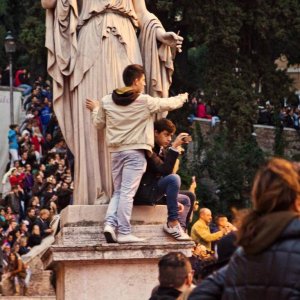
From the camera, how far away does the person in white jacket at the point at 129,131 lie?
15.1 metres

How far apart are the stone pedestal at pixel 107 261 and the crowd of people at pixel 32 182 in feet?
8.86

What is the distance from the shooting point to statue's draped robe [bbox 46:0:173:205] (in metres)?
15.9

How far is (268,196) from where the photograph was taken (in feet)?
28.8

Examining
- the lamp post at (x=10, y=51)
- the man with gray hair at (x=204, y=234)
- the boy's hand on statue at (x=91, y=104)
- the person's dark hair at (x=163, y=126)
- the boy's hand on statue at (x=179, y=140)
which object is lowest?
the lamp post at (x=10, y=51)

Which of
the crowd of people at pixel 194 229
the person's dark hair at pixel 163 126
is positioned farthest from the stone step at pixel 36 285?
the person's dark hair at pixel 163 126

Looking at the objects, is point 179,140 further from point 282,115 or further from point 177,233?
point 282,115


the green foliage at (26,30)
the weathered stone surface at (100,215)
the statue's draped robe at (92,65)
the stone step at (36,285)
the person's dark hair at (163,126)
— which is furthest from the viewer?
the green foliage at (26,30)

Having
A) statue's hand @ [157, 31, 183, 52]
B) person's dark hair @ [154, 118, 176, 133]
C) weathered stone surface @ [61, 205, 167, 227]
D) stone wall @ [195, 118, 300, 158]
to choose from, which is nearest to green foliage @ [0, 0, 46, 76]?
stone wall @ [195, 118, 300, 158]

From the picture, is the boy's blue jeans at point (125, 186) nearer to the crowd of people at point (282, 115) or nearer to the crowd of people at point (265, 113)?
the crowd of people at point (265, 113)

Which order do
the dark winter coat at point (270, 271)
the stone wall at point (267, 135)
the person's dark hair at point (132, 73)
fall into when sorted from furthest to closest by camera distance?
the stone wall at point (267, 135) < the person's dark hair at point (132, 73) < the dark winter coat at point (270, 271)

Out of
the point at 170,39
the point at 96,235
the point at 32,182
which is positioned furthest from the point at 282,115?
the point at 96,235

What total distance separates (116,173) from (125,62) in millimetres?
1170

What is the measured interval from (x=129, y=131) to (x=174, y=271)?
181 inches

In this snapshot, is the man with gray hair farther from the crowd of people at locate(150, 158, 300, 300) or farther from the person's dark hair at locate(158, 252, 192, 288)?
the crowd of people at locate(150, 158, 300, 300)
